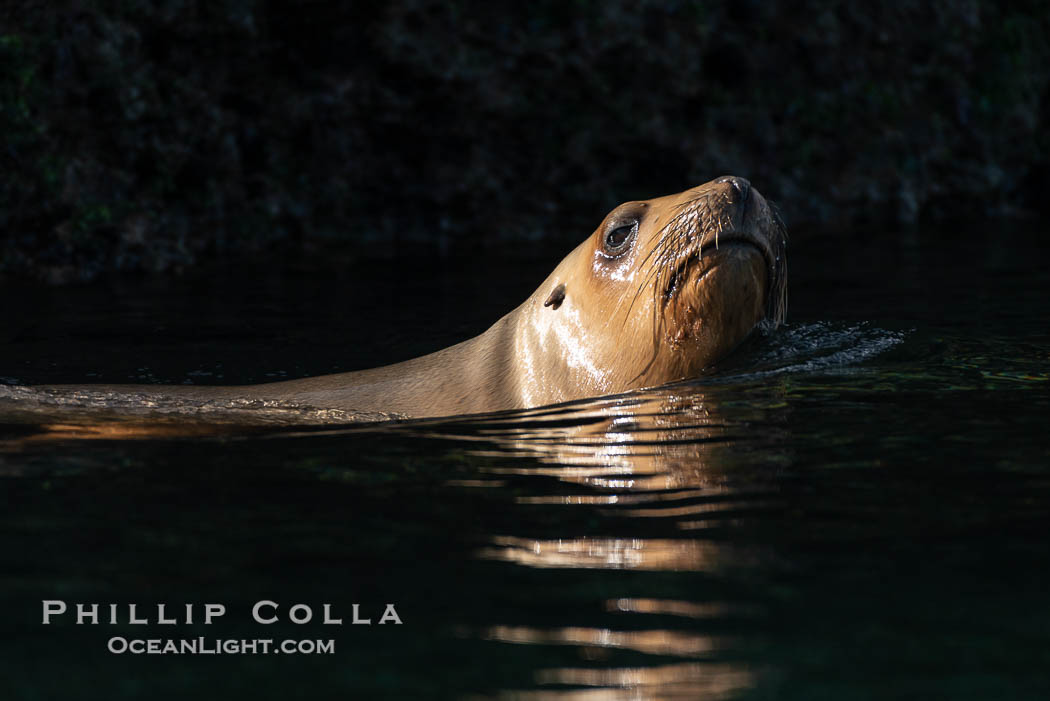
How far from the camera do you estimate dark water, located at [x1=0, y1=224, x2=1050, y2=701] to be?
87.1 inches

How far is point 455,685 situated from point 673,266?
8.82 feet

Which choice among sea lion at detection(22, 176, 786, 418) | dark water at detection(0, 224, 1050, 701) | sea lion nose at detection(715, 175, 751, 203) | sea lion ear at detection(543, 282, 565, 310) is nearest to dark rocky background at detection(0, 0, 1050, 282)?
sea lion at detection(22, 176, 786, 418)

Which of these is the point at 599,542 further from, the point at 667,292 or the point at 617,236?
the point at 617,236

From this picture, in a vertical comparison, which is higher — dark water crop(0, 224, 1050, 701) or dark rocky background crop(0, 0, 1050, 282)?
dark rocky background crop(0, 0, 1050, 282)

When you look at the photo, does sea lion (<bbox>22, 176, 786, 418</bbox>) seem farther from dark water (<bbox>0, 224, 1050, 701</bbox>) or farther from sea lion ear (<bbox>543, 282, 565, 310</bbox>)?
dark water (<bbox>0, 224, 1050, 701</bbox>)

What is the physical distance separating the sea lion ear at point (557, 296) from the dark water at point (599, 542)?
2.09 feet

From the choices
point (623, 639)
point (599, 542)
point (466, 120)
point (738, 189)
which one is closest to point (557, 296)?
point (738, 189)

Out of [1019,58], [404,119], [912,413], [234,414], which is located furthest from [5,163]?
[1019,58]

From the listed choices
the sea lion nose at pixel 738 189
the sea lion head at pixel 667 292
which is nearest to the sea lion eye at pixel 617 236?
the sea lion head at pixel 667 292

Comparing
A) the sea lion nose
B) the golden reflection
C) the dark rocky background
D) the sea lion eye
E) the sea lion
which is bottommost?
the golden reflection

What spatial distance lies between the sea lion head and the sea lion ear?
5cm

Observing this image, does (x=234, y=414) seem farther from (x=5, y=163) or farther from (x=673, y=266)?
(x=5, y=163)

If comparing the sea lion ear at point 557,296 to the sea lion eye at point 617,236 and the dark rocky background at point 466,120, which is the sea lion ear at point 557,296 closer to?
the sea lion eye at point 617,236

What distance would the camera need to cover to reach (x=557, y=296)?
5.07 meters
